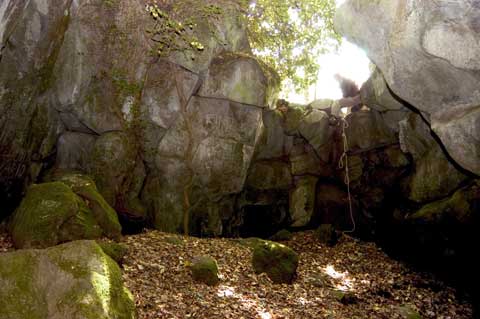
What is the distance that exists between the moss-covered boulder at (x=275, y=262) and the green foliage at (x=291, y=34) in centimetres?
854

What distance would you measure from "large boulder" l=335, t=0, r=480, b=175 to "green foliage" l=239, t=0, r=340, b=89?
3.05 m

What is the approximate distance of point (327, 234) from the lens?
577 inches

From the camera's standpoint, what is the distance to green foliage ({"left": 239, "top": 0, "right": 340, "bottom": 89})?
13523 millimetres

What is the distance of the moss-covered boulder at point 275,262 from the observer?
979 cm

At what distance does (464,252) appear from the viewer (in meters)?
10.9

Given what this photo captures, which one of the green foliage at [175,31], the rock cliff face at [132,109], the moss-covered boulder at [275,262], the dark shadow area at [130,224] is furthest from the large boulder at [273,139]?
the dark shadow area at [130,224]

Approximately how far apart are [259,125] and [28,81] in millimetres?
8720

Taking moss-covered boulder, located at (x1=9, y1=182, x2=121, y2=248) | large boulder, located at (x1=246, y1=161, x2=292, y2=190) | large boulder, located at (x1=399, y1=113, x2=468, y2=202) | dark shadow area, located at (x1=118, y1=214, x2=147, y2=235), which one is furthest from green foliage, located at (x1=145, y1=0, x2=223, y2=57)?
large boulder, located at (x1=399, y1=113, x2=468, y2=202)

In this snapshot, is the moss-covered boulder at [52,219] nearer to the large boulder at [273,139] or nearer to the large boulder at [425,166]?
the large boulder at [273,139]

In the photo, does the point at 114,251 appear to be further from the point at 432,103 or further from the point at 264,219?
the point at 264,219

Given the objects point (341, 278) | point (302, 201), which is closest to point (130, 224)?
point (341, 278)

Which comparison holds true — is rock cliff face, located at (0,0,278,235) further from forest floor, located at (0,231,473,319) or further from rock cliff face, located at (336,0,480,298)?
rock cliff face, located at (336,0,480,298)

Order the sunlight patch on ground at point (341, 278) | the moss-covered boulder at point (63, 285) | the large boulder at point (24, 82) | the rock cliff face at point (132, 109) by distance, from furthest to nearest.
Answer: the sunlight patch on ground at point (341, 278) → the rock cliff face at point (132, 109) → the large boulder at point (24, 82) → the moss-covered boulder at point (63, 285)

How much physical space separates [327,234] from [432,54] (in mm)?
8612
